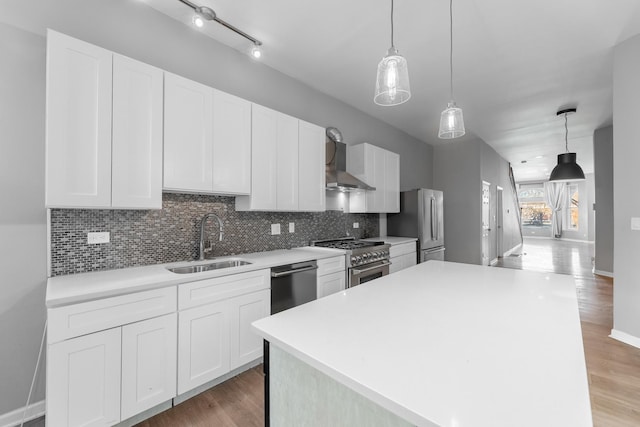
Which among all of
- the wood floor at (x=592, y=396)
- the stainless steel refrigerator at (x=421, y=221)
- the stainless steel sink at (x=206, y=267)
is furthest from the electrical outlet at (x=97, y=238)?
the stainless steel refrigerator at (x=421, y=221)

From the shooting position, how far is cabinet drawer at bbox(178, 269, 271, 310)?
1857 mm

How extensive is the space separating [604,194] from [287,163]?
623 cm

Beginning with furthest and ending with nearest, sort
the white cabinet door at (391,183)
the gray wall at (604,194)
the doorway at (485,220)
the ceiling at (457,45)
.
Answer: the doorway at (485,220) → the gray wall at (604,194) → the white cabinet door at (391,183) → the ceiling at (457,45)

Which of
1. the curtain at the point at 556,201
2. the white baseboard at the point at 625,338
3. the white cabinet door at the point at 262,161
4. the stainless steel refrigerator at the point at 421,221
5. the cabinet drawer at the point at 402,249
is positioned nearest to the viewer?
the white cabinet door at the point at 262,161

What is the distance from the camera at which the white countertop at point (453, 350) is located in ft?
2.02

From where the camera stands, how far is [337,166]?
145 inches

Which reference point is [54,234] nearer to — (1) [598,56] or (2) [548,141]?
(1) [598,56]

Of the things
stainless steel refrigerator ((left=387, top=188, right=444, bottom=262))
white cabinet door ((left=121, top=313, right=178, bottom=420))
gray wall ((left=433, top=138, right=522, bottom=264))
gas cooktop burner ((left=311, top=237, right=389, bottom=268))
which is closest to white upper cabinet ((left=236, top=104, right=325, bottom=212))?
gas cooktop burner ((left=311, top=237, right=389, bottom=268))

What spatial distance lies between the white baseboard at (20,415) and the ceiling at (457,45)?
10.1 feet

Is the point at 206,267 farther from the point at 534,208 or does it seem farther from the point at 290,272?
the point at 534,208

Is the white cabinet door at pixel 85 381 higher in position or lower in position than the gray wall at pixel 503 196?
lower

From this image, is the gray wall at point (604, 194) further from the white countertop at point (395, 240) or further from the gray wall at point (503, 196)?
the white countertop at point (395, 240)

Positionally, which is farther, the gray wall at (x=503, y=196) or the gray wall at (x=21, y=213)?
the gray wall at (x=503, y=196)

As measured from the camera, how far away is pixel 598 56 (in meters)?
3.04
